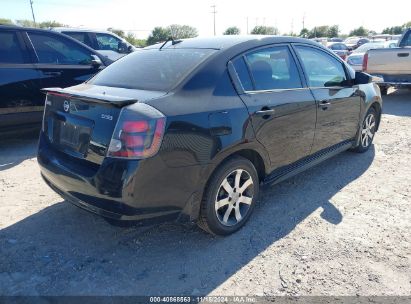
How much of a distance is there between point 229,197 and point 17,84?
3.98 meters

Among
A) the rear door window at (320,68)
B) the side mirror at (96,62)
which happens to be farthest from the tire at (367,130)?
the side mirror at (96,62)

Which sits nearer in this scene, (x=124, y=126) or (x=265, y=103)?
(x=124, y=126)

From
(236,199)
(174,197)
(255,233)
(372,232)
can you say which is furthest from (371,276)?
(174,197)

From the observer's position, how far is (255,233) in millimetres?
Result: 3221

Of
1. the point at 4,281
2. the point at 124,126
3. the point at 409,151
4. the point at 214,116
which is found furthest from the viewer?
the point at 409,151

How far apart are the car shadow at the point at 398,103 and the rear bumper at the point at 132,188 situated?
6.79m

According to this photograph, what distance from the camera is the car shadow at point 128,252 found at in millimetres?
2578

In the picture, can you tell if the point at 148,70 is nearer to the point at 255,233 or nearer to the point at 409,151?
the point at 255,233

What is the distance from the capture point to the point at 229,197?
3098 millimetres

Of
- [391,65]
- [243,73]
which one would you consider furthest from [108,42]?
[243,73]

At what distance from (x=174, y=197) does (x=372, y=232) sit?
1.87 metres

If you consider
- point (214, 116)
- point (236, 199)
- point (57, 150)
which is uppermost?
point (214, 116)

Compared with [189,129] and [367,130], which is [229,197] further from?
[367,130]

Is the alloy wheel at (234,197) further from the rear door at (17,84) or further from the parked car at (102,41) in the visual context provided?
the parked car at (102,41)
